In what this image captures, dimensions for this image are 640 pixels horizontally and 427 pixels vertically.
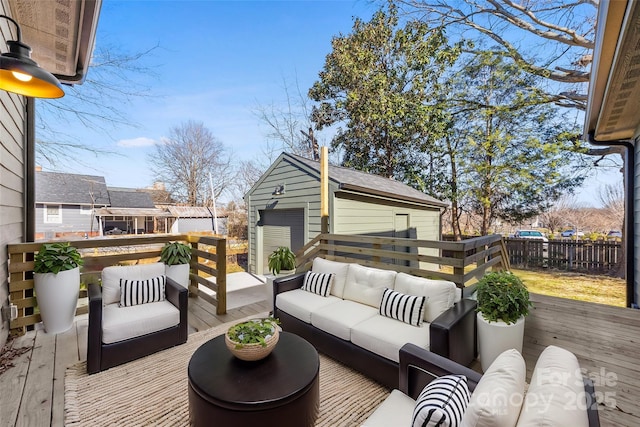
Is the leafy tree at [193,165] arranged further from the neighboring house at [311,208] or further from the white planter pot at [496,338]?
the white planter pot at [496,338]

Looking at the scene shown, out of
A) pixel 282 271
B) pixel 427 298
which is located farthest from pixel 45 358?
pixel 427 298

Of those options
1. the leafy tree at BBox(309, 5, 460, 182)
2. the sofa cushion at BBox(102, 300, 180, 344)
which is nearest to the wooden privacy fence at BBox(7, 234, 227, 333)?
the sofa cushion at BBox(102, 300, 180, 344)

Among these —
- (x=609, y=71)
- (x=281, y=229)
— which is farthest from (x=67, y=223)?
(x=609, y=71)

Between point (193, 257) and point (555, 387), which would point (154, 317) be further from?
point (555, 387)

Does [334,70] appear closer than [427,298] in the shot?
No

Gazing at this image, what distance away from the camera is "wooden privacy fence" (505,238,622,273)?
739 cm

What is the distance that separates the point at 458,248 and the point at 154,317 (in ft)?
10.6

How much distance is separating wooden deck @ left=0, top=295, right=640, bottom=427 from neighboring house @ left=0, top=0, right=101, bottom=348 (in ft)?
2.08

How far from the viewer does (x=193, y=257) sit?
16.0 feet

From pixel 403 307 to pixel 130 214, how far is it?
53.8ft

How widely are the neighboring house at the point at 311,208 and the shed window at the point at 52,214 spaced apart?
11803mm

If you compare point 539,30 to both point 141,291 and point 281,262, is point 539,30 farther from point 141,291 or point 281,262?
point 141,291

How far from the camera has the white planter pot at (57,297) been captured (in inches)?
128

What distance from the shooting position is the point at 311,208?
637 centimetres
